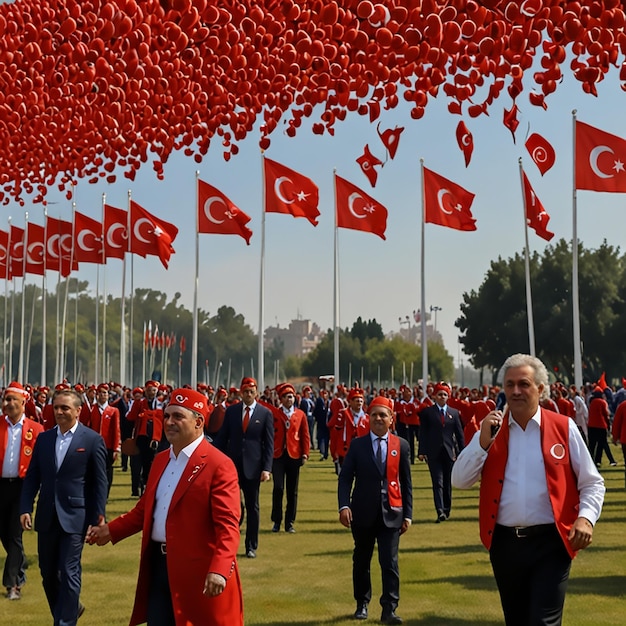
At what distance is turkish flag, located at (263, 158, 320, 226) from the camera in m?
26.8

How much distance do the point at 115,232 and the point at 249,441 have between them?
2226cm

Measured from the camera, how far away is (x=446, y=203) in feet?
87.0

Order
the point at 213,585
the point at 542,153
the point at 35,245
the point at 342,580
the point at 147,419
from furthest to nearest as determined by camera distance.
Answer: the point at 35,245 < the point at 542,153 < the point at 147,419 < the point at 342,580 < the point at 213,585

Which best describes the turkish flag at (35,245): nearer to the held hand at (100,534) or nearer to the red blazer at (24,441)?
the red blazer at (24,441)

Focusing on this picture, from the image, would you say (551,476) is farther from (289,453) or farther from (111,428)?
(111,428)

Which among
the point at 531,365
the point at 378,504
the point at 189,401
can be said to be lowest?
the point at 378,504

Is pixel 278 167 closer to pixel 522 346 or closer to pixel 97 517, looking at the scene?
pixel 97 517

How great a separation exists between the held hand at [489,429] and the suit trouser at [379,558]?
347cm

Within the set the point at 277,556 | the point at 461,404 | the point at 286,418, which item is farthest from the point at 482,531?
the point at 461,404

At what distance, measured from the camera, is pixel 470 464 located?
5.39m

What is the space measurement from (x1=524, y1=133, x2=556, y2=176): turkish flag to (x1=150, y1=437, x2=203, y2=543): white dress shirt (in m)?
16.3

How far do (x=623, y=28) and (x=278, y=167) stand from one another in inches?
733

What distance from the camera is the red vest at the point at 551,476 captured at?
513 cm

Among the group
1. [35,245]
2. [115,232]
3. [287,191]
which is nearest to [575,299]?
[287,191]
